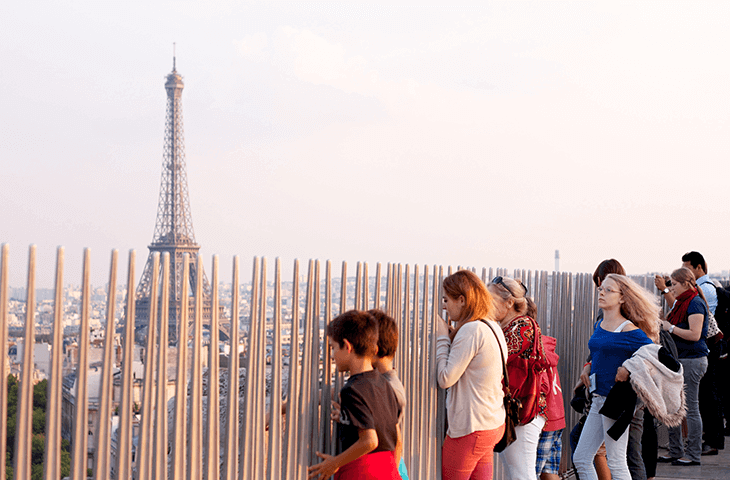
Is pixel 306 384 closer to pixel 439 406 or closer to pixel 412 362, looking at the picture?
pixel 412 362

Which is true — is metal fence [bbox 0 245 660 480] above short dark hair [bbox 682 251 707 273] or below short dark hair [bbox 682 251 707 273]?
below

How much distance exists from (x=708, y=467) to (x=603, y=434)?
117 inches

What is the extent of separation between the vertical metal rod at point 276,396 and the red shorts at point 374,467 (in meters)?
0.33

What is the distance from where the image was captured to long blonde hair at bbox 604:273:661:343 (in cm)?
500

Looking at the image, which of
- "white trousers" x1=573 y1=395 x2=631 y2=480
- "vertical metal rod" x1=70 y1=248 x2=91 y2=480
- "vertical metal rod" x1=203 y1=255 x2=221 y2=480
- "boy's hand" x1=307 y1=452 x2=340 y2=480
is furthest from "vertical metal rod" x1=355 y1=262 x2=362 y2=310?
"white trousers" x1=573 y1=395 x2=631 y2=480

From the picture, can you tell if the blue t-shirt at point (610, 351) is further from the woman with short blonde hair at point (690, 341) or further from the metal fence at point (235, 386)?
the woman with short blonde hair at point (690, 341)

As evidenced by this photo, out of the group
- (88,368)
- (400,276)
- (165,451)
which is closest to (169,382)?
(165,451)

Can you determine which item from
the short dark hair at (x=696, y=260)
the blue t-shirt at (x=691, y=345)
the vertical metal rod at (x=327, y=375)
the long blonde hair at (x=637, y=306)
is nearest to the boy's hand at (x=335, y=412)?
the vertical metal rod at (x=327, y=375)

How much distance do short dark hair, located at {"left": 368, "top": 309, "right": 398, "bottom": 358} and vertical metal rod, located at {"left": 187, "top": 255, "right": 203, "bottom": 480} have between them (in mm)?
868

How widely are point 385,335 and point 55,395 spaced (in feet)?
4.94

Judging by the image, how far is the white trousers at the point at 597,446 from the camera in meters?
4.98

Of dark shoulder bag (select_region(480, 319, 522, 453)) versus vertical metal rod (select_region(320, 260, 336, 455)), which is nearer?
vertical metal rod (select_region(320, 260, 336, 455))

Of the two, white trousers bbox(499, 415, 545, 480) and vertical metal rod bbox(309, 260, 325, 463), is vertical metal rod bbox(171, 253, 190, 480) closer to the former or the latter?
vertical metal rod bbox(309, 260, 325, 463)

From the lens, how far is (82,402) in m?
2.45
